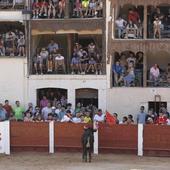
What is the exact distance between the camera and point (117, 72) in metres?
30.2

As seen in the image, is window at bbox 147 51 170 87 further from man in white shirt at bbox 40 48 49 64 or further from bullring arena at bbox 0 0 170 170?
man in white shirt at bbox 40 48 49 64

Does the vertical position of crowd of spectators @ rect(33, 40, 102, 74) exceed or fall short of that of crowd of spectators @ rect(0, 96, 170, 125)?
it exceeds it

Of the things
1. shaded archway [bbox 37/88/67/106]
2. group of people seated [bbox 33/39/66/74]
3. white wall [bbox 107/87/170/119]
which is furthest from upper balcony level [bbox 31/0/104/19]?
white wall [bbox 107/87/170/119]

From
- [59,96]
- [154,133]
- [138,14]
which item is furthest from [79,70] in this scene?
[154,133]

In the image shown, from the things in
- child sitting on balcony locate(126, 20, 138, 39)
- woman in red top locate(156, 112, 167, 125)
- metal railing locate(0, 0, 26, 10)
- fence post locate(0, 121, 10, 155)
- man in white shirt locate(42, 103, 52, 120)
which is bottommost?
fence post locate(0, 121, 10, 155)

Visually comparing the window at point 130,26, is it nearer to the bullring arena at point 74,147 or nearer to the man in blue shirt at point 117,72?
the man in blue shirt at point 117,72

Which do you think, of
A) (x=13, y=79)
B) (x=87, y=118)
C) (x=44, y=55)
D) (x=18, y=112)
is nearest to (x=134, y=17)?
(x=44, y=55)

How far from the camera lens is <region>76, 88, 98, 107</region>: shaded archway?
1222 inches

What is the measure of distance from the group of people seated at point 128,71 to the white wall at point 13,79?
13.2ft

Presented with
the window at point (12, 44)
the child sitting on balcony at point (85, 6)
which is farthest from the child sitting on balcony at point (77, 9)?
the window at point (12, 44)

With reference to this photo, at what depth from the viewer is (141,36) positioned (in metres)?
30.3

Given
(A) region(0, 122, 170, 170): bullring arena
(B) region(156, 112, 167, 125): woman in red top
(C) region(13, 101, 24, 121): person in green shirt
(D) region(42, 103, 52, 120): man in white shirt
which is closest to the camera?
(A) region(0, 122, 170, 170): bullring arena

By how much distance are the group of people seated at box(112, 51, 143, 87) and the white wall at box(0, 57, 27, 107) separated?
13.2 feet

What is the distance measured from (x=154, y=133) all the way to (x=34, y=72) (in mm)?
7049
